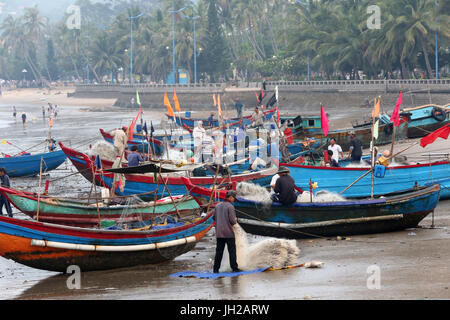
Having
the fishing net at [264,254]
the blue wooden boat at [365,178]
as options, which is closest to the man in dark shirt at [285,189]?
the fishing net at [264,254]

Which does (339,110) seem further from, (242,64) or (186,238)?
(186,238)

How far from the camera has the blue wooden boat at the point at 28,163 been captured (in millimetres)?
24250

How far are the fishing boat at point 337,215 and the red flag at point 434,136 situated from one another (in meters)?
1.64

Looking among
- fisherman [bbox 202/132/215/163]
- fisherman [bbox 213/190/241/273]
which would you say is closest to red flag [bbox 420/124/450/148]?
fisherman [bbox 213/190/241/273]

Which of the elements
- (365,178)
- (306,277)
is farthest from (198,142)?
(306,277)

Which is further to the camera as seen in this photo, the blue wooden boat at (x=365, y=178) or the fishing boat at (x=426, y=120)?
the fishing boat at (x=426, y=120)

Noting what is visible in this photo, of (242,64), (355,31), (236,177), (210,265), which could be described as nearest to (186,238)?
(210,265)

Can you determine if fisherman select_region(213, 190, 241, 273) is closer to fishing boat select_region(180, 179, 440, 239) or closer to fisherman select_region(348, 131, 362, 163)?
fishing boat select_region(180, 179, 440, 239)

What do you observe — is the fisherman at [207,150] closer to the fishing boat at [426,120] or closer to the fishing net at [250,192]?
the fishing net at [250,192]

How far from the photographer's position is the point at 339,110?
5481cm

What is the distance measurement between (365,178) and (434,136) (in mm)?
2390

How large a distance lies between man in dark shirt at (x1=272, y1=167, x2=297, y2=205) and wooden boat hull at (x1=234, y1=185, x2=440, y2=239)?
15cm

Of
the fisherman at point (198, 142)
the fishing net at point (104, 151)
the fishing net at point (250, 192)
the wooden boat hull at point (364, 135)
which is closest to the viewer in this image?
the fishing net at point (250, 192)

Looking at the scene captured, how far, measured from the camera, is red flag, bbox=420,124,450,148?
1408cm
